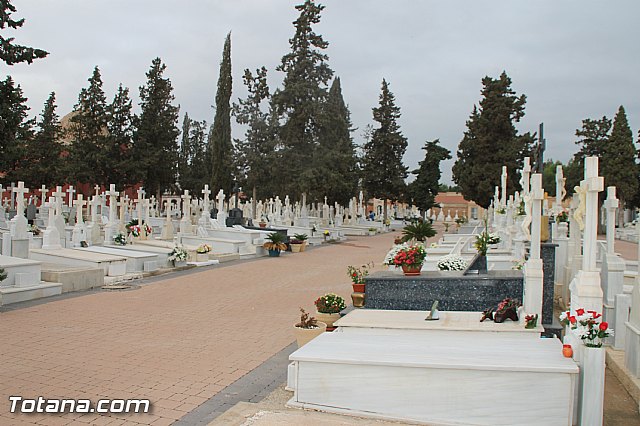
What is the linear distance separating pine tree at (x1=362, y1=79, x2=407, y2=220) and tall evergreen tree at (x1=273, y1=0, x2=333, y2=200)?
492 inches

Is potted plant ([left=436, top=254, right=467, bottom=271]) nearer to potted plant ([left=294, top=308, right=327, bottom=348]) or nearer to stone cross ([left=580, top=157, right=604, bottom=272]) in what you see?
potted plant ([left=294, top=308, right=327, bottom=348])

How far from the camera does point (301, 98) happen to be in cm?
4138

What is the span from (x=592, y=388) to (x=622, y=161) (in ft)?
144

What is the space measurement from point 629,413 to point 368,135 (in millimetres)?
57767

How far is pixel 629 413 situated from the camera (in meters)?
5.15

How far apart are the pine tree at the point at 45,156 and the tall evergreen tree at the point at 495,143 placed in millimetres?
32414

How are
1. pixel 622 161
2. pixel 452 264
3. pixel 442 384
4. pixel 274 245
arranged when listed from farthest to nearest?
1. pixel 622 161
2. pixel 274 245
3. pixel 452 264
4. pixel 442 384

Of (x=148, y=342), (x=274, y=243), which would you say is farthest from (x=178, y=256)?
(x=148, y=342)

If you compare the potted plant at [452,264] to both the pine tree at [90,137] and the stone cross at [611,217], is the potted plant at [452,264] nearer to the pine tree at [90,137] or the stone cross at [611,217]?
the stone cross at [611,217]

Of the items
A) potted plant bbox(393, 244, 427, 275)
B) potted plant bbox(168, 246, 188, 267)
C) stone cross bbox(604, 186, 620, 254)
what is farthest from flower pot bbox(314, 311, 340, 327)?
potted plant bbox(168, 246, 188, 267)

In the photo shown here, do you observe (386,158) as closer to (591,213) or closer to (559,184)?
(559,184)

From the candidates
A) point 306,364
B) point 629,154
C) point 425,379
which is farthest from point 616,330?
point 629,154

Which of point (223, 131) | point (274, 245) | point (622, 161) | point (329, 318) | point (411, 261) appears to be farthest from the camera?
point (223, 131)

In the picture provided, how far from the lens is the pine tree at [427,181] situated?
56562 mm
